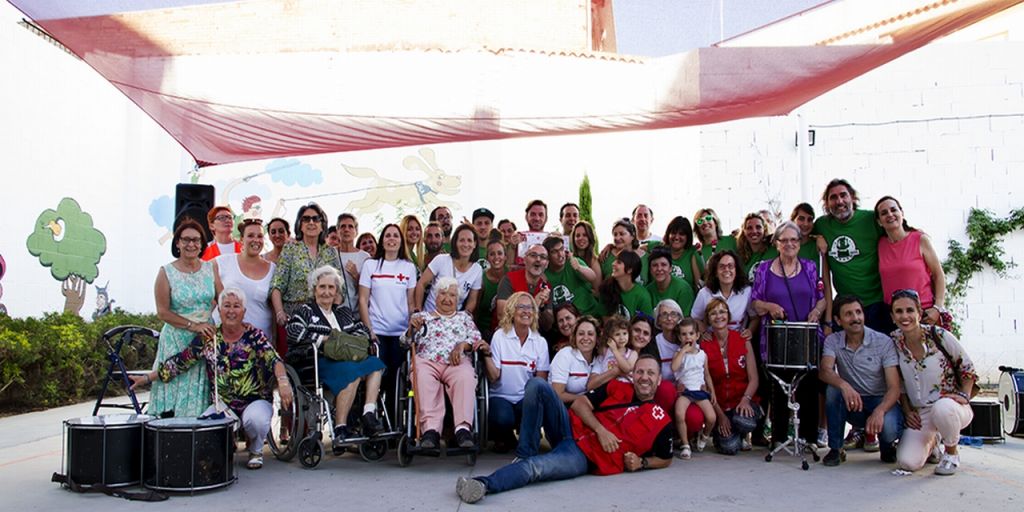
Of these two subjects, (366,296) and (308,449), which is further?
(366,296)

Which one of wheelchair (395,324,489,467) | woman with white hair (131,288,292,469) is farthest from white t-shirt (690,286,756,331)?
woman with white hair (131,288,292,469)

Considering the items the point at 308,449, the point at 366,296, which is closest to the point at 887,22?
the point at 366,296

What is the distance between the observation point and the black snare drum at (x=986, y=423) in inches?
208

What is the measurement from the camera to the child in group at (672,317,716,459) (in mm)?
4676

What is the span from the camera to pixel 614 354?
4.43 meters

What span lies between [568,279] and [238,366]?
7.04ft

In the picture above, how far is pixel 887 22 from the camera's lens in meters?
3.78

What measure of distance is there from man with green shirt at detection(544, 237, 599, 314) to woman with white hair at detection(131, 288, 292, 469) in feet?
6.03

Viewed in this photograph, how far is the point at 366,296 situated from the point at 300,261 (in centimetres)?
46

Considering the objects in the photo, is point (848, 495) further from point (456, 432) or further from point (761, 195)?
point (761, 195)

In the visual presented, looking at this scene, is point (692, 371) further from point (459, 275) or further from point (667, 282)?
point (459, 275)

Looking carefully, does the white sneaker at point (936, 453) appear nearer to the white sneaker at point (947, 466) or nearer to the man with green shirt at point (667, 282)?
the white sneaker at point (947, 466)

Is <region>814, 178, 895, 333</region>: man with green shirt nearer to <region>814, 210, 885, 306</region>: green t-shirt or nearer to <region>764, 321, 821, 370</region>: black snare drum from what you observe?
<region>814, 210, 885, 306</region>: green t-shirt

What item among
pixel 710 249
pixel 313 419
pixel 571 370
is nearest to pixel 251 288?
pixel 313 419
